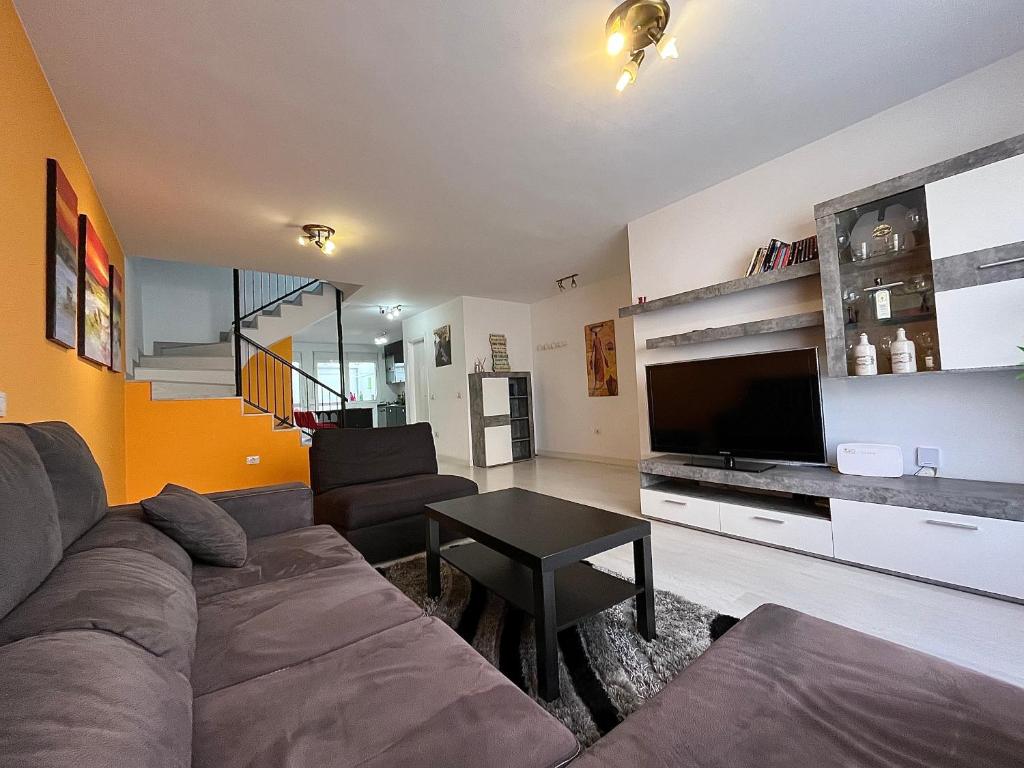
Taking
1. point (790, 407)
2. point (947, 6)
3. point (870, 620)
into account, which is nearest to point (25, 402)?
point (870, 620)

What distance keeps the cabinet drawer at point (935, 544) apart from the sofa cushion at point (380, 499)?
2.39 meters

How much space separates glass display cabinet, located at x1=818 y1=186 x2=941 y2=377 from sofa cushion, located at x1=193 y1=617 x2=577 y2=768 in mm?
2787

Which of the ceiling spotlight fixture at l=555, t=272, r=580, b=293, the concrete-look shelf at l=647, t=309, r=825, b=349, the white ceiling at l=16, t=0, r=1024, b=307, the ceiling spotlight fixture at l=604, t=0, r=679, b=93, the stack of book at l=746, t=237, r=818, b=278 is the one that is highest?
the ceiling spotlight fixture at l=555, t=272, r=580, b=293

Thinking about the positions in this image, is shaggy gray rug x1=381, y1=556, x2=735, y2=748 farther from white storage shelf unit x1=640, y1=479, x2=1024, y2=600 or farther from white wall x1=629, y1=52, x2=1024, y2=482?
white wall x1=629, y1=52, x2=1024, y2=482

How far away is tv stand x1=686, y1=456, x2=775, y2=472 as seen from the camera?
3115 mm

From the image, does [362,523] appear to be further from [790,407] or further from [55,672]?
[790,407]

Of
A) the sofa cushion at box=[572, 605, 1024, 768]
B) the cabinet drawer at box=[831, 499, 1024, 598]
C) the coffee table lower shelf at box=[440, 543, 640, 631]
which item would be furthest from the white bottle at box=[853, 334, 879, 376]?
the sofa cushion at box=[572, 605, 1024, 768]

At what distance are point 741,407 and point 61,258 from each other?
13.5ft

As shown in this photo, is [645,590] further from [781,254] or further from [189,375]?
[189,375]

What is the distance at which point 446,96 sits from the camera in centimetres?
237

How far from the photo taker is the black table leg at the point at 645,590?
1827 millimetres

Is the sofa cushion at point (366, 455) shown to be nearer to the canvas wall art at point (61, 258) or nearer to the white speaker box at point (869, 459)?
the canvas wall art at point (61, 258)

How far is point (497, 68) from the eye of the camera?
2186 millimetres

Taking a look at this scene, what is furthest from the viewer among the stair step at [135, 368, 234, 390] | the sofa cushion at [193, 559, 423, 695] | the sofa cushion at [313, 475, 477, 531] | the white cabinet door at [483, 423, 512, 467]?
the white cabinet door at [483, 423, 512, 467]
